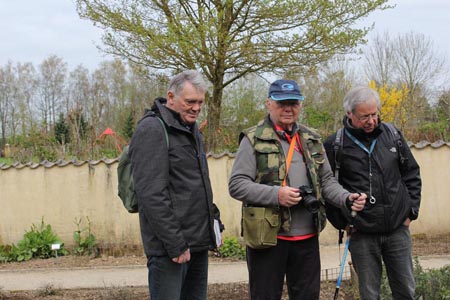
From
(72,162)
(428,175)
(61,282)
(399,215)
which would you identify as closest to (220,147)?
(72,162)

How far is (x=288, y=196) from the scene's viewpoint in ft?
9.71

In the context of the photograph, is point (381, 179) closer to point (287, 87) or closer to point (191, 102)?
point (287, 87)

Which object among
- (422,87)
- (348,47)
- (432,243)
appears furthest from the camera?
(422,87)

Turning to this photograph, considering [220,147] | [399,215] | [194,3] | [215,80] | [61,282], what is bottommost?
[61,282]

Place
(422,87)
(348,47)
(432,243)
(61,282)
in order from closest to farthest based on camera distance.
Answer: (61,282)
(432,243)
(348,47)
(422,87)

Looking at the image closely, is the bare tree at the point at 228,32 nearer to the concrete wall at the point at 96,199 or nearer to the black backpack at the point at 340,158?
the concrete wall at the point at 96,199

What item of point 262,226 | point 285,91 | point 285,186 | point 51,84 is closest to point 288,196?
point 285,186

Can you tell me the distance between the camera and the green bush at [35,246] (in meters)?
7.71

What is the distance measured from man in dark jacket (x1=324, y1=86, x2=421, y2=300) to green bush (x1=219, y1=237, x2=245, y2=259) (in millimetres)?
4016

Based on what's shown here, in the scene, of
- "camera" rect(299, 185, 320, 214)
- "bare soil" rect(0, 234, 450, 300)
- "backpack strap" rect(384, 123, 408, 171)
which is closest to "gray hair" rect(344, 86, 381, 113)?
"backpack strap" rect(384, 123, 408, 171)

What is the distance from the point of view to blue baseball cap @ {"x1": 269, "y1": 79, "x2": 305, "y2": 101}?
3123 mm

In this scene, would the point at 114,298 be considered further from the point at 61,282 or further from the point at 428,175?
the point at 428,175

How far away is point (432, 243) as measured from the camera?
7.69 metres

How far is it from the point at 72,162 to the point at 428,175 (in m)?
5.55
